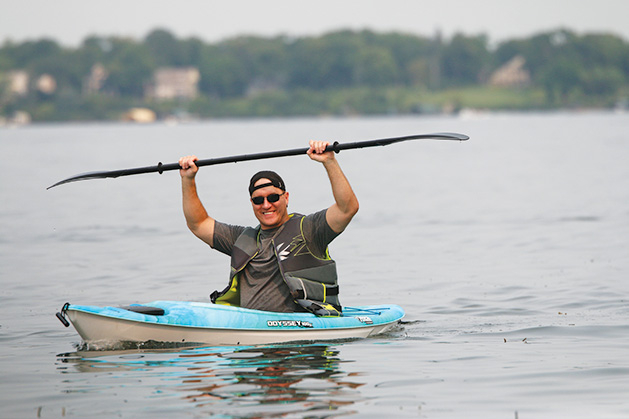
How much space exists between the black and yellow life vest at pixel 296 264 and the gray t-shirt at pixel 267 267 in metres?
0.06

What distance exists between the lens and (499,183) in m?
35.2

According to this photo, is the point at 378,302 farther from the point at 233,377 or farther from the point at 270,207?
the point at 233,377

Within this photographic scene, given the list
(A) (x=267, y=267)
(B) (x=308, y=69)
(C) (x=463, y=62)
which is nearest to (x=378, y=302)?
(A) (x=267, y=267)

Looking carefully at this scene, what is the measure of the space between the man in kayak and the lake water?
0.51 m

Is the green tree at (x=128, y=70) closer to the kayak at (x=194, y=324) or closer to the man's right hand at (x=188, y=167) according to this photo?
the man's right hand at (x=188, y=167)

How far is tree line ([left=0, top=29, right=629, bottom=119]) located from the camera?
164250 millimetres

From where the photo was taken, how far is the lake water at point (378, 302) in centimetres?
820

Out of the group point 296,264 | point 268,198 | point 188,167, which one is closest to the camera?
point 268,198

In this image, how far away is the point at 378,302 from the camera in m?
13.9

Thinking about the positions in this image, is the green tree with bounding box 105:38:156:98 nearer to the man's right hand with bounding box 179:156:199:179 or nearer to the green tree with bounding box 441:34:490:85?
the green tree with bounding box 441:34:490:85

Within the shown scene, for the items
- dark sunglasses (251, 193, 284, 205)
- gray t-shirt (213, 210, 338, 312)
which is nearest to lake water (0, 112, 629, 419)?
gray t-shirt (213, 210, 338, 312)

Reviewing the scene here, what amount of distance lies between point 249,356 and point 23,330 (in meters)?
3.36

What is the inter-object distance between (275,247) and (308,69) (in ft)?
572

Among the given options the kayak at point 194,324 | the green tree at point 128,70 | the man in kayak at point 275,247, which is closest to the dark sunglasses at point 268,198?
the man in kayak at point 275,247
